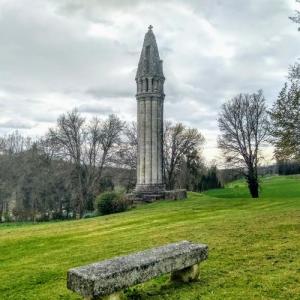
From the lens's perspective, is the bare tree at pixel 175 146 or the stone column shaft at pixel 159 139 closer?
the stone column shaft at pixel 159 139

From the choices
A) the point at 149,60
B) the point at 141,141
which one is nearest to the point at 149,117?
the point at 141,141

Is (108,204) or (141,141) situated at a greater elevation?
(141,141)

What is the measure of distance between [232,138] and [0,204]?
1325 inches

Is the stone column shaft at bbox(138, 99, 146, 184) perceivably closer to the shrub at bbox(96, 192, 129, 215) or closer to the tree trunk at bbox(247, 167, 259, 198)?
the shrub at bbox(96, 192, 129, 215)

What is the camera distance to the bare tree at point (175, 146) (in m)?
55.6

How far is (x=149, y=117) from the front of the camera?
40.8 metres

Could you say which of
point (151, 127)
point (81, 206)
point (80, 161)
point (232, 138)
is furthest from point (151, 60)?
point (81, 206)

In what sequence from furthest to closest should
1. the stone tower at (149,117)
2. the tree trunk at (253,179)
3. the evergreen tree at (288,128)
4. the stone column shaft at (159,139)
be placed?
the stone column shaft at (159,139) → the stone tower at (149,117) → the tree trunk at (253,179) → the evergreen tree at (288,128)

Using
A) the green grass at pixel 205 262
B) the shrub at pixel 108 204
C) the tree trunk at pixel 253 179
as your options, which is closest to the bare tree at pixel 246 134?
the tree trunk at pixel 253 179

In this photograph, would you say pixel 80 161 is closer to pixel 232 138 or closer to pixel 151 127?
pixel 151 127

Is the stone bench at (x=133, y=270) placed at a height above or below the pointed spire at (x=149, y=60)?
below

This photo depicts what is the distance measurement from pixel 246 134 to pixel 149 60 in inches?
510

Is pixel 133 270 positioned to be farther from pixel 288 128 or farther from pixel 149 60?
pixel 149 60

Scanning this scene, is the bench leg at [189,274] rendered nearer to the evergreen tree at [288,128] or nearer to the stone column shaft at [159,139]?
the evergreen tree at [288,128]
